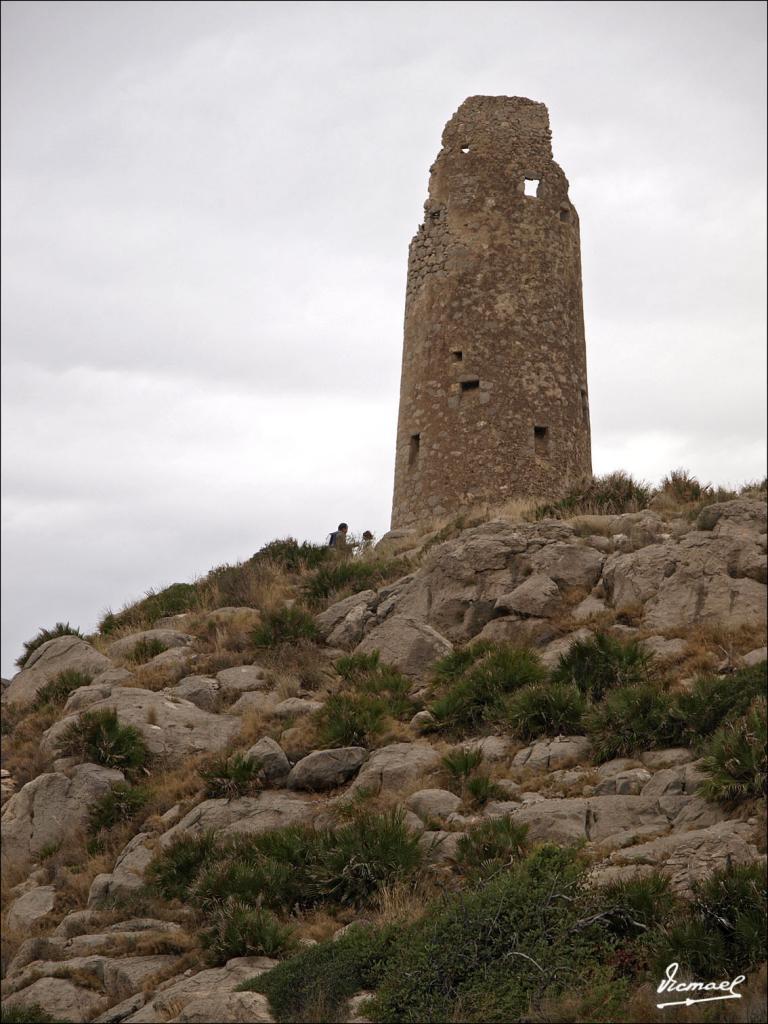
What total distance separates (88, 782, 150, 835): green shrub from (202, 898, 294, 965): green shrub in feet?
10.3

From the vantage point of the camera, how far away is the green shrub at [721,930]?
289 inches

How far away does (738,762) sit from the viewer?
30.7 ft

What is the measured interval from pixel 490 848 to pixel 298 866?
1802 mm

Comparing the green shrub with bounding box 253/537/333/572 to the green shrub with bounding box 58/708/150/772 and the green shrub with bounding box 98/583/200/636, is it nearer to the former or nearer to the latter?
the green shrub with bounding box 98/583/200/636

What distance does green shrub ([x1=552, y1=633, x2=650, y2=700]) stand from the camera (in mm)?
11977

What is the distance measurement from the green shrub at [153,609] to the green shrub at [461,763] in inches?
298

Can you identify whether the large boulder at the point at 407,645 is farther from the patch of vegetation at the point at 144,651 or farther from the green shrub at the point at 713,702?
the green shrub at the point at 713,702

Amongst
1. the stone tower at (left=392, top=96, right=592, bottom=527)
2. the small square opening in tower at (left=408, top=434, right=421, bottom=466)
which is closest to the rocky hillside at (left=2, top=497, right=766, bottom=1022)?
the stone tower at (left=392, top=96, right=592, bottom=527)

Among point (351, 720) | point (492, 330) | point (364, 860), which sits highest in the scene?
point (492, 330)

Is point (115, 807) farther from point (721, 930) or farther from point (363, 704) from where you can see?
point (721, 930)

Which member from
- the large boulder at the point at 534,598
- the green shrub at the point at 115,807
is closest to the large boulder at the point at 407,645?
the large boulder at the point at 534,598

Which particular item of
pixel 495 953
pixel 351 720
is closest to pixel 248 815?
pixel 351 720

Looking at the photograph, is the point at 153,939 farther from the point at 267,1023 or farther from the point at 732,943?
the point at 732,943

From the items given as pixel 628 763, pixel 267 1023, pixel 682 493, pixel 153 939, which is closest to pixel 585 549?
pixel 682 493
